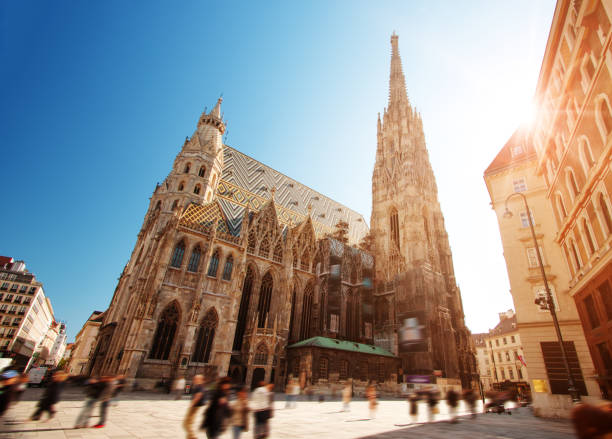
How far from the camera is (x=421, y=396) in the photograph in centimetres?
1387

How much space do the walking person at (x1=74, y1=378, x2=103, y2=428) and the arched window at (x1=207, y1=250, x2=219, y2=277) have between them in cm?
2026

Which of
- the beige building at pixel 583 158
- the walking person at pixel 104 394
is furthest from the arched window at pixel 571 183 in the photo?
the walking person at pixel 104 394

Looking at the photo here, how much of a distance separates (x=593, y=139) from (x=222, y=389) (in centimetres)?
1571

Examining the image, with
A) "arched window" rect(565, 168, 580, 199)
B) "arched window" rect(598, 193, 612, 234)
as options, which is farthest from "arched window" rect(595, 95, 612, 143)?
"arched window" rect(565, 168, 580, 199)

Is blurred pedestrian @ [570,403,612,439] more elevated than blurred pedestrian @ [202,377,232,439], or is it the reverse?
blurred pedestrian @ [570,403,612,439]

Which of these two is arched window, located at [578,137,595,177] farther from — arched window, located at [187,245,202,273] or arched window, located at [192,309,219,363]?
arched window, located at [187,245,202,273]

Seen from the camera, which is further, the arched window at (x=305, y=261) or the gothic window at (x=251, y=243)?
the arched window at (x=305, y=261)

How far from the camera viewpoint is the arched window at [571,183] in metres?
15.1

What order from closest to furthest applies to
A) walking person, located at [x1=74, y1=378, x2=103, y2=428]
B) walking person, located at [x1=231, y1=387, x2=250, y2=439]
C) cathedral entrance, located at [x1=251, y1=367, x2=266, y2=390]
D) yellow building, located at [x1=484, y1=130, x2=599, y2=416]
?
walking person, located at [x1=231, y1=387, x2=250, y2=439] → walking person, located at [x1=74, y1=378, x2=103, y2=428] → yellow building, located at [x1=484, y1=130, x2=599, y2=416] → cathedral entrance, located at [x1=251, y1=367, x2=266, y2=390]

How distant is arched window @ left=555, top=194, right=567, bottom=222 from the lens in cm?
1692

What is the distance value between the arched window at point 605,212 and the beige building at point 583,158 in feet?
0.12

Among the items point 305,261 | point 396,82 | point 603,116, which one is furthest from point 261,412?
point 396,82

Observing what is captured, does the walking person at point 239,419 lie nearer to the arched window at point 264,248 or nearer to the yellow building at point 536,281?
the yellow building at point 536,281

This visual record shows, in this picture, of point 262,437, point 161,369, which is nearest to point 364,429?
point 262,437
